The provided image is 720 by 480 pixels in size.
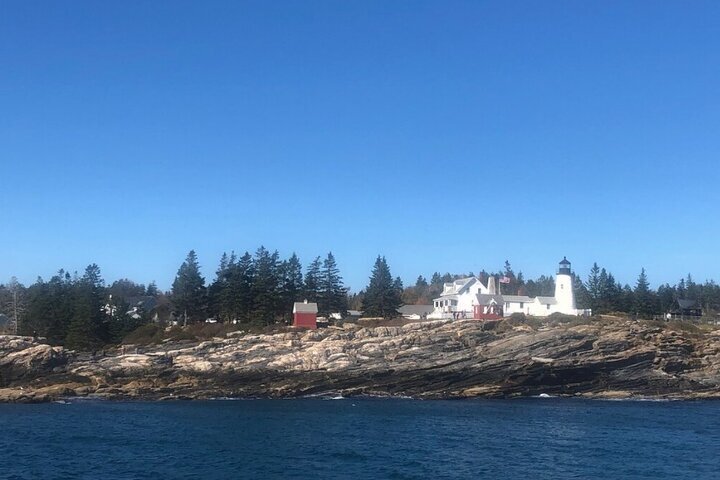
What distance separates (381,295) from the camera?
88.8 metres

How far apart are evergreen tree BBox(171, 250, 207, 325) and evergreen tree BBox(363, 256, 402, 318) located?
68.3 feet

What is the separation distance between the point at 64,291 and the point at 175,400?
44.6m

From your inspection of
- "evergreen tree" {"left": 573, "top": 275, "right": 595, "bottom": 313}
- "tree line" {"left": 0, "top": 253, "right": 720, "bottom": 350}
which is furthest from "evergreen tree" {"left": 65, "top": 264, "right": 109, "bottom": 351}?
"evergreen tree" {"left": 573, "top": 275, "right": 595, "bottom": 313}

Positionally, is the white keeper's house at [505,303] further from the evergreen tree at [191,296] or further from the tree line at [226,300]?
the evergreen tree at [191,296]

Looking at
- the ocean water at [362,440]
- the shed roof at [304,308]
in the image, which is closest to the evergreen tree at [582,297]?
the shed roof at [304,308]

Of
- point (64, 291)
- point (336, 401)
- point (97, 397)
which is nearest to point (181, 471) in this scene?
point (336, 401)

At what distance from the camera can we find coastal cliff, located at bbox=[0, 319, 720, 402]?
59.9 metres

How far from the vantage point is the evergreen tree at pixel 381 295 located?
88188 mm

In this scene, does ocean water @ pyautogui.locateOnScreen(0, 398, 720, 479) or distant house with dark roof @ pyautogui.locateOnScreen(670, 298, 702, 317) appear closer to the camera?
ocean water @ pyautogui.locateOnScreen(0, 398, 720, 479)

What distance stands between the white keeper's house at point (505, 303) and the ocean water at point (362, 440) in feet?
78.6

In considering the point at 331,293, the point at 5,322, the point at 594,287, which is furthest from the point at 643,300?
the point at 5,322

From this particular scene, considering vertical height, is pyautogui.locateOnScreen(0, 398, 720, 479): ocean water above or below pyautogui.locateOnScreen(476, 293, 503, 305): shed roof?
below

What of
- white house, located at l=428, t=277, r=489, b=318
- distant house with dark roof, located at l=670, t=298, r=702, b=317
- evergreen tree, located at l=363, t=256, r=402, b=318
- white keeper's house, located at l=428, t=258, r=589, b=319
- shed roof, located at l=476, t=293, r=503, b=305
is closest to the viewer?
white keeper's house, located at l=428, t=258, r=589, b=319

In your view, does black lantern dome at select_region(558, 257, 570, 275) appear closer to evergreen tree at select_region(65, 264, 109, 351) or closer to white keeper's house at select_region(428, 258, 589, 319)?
white keeper's house at select_region(428, 258, 589, 319)
